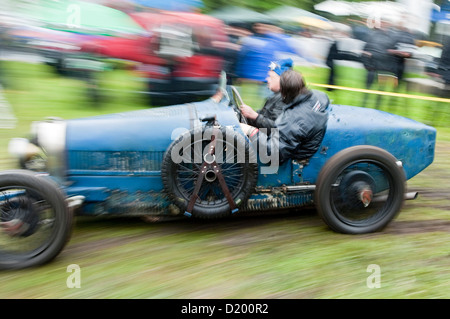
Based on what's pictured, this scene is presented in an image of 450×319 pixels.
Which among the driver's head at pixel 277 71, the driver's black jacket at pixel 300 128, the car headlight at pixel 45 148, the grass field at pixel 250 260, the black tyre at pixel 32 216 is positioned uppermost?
the driver's head at pixel 277 71

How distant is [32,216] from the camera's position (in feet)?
10.7

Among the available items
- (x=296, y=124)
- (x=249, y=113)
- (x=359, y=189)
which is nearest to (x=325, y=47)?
(x=249, y=113)

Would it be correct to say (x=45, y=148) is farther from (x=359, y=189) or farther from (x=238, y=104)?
(x=359, y=189)

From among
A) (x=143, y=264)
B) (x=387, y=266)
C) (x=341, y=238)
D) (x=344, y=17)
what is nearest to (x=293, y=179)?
(x=341, y=238)

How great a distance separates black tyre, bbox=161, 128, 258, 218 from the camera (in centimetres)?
355

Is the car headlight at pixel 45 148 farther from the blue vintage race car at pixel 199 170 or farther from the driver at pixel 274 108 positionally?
the driver at pixel 274 108

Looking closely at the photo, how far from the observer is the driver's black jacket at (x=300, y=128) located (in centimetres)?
379

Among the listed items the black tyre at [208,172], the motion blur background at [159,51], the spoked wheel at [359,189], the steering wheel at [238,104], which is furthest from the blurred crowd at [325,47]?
the spoked wheel at [359,189]

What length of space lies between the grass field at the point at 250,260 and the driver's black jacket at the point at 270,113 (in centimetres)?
79

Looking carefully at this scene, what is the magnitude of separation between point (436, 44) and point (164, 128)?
26.1 feet

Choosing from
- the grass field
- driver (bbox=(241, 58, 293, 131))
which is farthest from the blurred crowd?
the grass field

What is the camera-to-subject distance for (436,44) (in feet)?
32.6

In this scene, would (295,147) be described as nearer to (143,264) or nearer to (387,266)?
(387,266)

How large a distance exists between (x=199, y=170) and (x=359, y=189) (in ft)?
3.96
